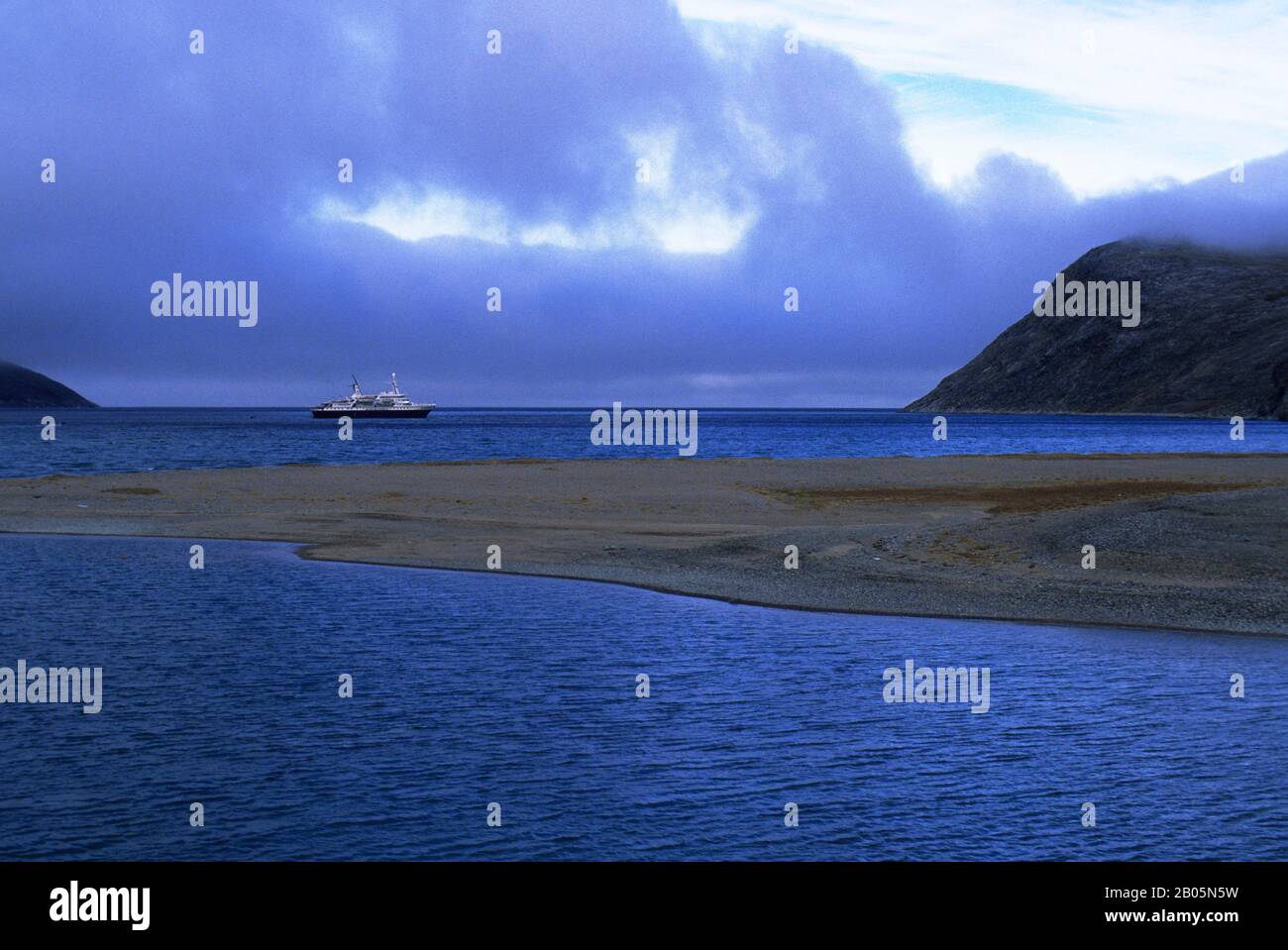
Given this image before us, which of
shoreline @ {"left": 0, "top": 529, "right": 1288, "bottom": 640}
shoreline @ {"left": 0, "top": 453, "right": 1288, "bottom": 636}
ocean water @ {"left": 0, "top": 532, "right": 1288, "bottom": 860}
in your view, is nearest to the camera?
ocean water @ {"left": 0, "top": 532, "right": 1288, "bottom": 860}

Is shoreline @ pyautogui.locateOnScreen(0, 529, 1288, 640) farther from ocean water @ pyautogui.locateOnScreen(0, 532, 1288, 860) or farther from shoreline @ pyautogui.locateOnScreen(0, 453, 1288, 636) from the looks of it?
ocean water @ pyautogui.locateOnScreen(0, 532, 1288, 860)

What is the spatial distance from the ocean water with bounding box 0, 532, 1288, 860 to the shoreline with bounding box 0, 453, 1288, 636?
3.00m

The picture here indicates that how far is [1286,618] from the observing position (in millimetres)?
22578

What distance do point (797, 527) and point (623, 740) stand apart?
26212 mm

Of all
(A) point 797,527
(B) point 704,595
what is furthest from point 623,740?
(A) point 797,527

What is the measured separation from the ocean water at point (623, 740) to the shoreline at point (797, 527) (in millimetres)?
2995

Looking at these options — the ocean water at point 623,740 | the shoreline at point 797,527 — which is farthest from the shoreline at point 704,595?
the ocean water at point 623,740

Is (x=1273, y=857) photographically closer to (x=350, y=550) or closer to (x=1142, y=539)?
(x=1142, y=539)

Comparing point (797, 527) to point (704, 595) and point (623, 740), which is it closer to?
point (704, 595)

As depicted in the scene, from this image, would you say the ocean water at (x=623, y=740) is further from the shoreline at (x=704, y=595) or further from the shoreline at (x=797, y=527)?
the shoreline at (x=797, y=527)

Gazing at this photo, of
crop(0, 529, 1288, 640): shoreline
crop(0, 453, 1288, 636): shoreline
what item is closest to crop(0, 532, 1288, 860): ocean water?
crop(0, 529, 1288, 640): shoreline

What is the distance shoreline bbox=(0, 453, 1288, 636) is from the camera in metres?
25.6
